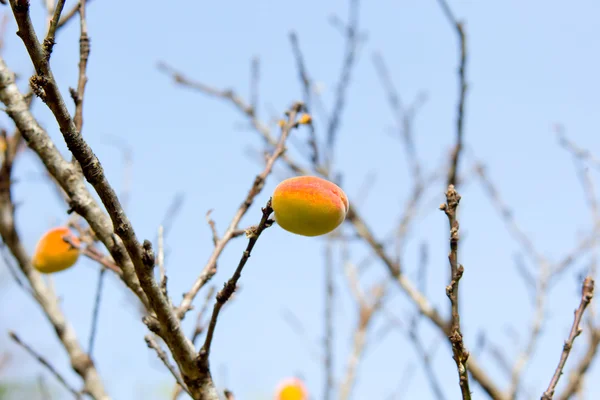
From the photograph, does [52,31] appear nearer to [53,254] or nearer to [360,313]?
[53,254]

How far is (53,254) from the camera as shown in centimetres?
221

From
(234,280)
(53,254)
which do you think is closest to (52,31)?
(234,280)

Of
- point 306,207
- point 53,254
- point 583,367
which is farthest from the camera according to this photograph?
point 583,367

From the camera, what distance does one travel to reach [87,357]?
219 cm

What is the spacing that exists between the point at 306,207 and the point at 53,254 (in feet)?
4.06

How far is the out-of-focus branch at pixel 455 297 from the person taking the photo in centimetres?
109

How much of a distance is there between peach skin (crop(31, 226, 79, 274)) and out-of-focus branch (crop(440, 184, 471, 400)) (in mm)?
1489

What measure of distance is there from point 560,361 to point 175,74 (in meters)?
3.91

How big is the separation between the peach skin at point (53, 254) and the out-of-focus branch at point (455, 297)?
1.49 meters

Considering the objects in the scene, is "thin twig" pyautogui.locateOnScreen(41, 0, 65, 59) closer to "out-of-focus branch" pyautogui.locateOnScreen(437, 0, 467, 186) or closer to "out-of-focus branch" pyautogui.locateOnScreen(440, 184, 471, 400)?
"out-of-focus branch" pyautogui.locateOnScreen(440, 184, 471, 400)

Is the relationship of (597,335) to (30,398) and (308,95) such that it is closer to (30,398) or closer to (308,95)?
(308,95)

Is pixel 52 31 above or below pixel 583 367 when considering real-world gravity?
below

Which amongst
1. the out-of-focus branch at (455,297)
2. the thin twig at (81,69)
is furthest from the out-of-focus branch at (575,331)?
the thin twig at (81,69)

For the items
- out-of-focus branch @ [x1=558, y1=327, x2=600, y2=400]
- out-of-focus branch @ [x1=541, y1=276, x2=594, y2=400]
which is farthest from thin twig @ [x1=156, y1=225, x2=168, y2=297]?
out-of-focus branch @ [x1=558, y1=327, x2=600, y2=400]
